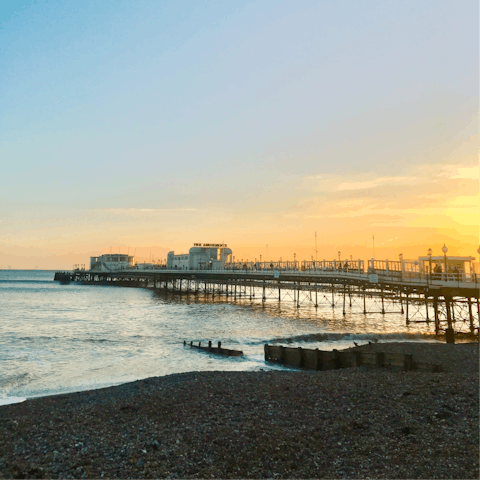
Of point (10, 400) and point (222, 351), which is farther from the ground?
point (222, 351)

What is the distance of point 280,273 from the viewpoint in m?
49.7

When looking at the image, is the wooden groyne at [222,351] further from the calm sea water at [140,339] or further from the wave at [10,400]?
the wave at [10,400]

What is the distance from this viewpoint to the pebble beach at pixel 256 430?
25.5 ft

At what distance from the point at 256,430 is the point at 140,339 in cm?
2175

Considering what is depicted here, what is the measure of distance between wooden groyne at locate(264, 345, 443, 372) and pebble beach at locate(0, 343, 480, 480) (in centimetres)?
88

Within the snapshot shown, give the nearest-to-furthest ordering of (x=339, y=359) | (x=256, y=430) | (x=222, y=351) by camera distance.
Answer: (x=256, y=430) → (x=339, y=359) → (x=222, y=351)

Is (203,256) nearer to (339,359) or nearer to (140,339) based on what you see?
(140,339)

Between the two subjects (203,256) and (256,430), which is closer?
(256,430)

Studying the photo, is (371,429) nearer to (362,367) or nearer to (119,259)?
(362,367)

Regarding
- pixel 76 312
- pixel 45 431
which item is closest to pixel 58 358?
pixel 45 431

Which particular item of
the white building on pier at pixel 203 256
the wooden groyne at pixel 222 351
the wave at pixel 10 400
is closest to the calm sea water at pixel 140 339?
the wave at pixel 10 400

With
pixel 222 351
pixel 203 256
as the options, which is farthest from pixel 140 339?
pixel 203 256

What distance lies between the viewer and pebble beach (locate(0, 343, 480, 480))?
25.5ft

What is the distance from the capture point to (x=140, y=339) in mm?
29547
